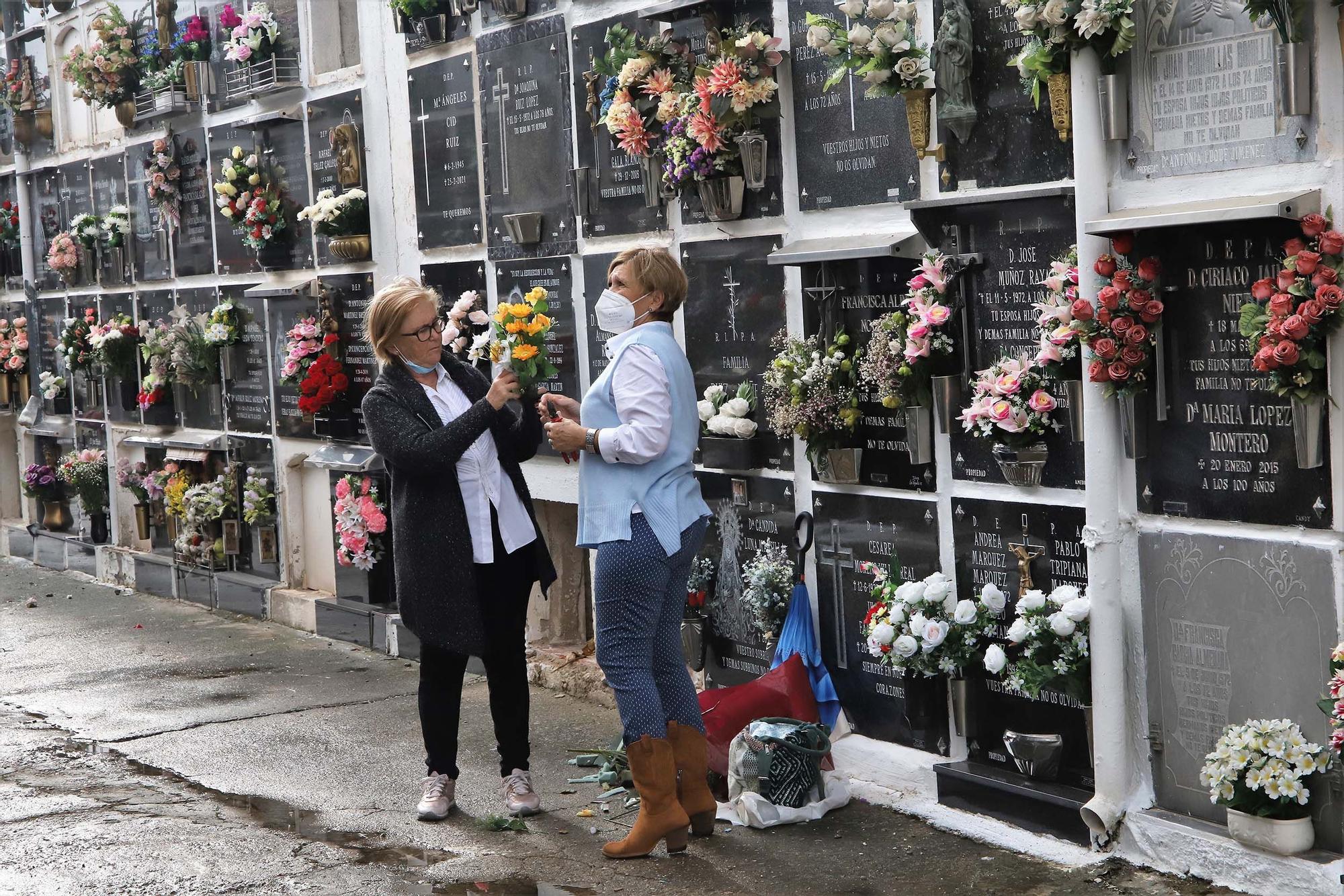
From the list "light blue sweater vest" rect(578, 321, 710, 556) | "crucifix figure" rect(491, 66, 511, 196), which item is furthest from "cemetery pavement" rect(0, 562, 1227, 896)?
"crucifix figure" rect(491, 66, 511, 196)

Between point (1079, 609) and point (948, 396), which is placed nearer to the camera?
point (1079, 609)

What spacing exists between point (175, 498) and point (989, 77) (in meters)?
6.58

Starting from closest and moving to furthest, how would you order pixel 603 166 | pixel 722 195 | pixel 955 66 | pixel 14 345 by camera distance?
1. pixel 955 66
2. pixel 722 195
3. pixel 603 166
4. pixel 14 345

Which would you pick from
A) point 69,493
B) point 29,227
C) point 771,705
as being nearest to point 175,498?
point 69,493

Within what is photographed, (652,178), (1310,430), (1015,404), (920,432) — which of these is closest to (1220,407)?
(1310,430)

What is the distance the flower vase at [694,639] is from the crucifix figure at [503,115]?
86.7 inches

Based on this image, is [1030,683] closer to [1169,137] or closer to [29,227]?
[1169,137]

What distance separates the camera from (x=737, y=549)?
5.77 metres

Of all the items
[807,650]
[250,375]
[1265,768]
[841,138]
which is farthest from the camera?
[250,375]

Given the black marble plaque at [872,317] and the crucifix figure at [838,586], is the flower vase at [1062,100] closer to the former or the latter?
the black marble plaque at [872,317]

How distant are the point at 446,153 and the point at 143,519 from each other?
13.9 ft

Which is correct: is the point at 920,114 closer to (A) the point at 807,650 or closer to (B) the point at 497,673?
(A) the point at 807,650

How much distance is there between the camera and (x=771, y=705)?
204 inches

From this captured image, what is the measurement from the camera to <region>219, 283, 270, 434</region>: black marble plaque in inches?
351
